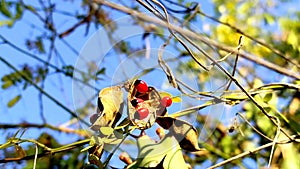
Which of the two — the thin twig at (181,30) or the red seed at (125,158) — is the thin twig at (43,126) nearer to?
the thin twig at (181,30)

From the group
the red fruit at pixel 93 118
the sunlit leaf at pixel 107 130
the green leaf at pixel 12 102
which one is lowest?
the sunlit leaf at pixel 107 130

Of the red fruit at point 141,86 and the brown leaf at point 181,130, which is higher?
the red fruit at point 141,86

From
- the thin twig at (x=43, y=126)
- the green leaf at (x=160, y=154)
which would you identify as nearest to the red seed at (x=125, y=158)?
the green leaf at (x=160, y=154)

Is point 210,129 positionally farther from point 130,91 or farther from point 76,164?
point 76,164

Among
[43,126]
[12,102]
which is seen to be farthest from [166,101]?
[43,126]

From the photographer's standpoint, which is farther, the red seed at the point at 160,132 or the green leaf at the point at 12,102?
the green leaf at the point at 12,102

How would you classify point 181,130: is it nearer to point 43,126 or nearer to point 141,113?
point 141,113
